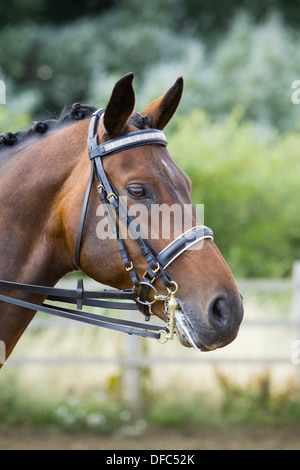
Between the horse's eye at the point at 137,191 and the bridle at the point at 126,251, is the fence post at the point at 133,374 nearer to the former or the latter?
the bridle at the point at 126,251

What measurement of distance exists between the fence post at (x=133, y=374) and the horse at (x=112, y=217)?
5.00m

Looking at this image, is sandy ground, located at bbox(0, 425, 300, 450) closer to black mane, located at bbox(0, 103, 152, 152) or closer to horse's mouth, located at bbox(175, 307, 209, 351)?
horse's mouth, located at bbox(175, 307, 209, 351)

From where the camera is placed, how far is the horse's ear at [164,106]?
10.1 ft

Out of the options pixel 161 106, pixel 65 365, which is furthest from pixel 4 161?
pixel 65 365

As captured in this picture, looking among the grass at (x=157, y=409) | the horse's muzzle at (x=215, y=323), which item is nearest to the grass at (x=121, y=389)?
the grass at (x=157, y=409)

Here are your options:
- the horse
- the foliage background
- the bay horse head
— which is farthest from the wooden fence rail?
the bay horse head

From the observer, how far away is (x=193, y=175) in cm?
1040

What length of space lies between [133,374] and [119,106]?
5.79 metres

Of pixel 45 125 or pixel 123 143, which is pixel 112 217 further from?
pixel 45 125

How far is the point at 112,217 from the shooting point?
2.80 metres

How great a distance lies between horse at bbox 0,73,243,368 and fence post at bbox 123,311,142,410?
500cm

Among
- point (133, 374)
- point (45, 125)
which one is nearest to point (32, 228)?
point (45, 125)

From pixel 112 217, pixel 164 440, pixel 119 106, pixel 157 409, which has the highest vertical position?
pixel 157 409

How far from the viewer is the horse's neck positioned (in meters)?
2.98
